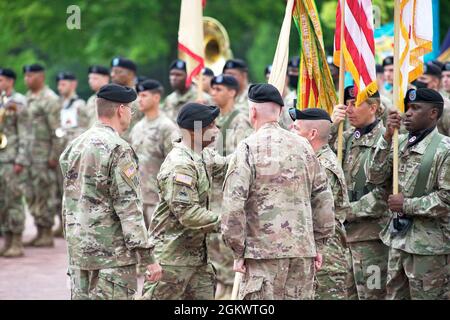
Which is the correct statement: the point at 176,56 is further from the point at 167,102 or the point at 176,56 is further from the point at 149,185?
the point at 149,185

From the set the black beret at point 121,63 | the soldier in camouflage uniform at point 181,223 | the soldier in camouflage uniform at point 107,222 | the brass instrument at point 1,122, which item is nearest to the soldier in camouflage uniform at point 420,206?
the soldier in camouflage uniform at point 181,223

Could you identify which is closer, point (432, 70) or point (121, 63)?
point (432, 70)

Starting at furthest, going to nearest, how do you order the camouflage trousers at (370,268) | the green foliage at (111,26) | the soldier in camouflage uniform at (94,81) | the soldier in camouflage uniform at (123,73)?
the green foliage at (111,26), the soldier in camouflage uniform at (94,81), the soldier in camouflage uniform at (123,73), the camouflage trousers at (370,268)

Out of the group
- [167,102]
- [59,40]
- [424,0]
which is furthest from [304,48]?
[59,40]

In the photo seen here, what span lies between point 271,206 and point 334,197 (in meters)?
1.43

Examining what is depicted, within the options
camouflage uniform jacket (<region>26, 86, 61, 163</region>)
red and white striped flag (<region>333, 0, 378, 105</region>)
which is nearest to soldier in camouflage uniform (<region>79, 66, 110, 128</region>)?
camouflage uniform jacket (<region>26, 86, 61, 163</region>)

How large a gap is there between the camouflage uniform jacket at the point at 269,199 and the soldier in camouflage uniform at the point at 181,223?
718 millimetres

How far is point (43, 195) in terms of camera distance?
53.6 ft

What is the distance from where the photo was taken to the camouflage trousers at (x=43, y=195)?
1619cm

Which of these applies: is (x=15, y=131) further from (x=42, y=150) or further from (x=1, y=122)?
(x=42, y=150)

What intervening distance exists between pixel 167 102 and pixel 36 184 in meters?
2.82

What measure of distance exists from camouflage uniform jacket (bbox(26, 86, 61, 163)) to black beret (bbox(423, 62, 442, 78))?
20.5 feet

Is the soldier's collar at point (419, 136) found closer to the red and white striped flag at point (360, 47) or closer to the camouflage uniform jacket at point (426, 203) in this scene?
the camouflage uniform jacket at point (426, 203)

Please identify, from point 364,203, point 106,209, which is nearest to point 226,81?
point 364,203
